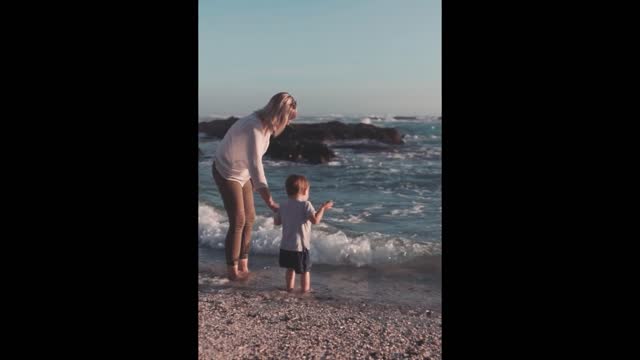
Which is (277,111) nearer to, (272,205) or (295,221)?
(272,205)

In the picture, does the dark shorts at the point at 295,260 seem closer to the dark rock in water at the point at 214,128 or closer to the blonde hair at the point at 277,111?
the blonde hair at the point at 277,111

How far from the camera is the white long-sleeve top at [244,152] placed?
152 inches

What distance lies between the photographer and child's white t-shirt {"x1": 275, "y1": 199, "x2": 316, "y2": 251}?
385cm

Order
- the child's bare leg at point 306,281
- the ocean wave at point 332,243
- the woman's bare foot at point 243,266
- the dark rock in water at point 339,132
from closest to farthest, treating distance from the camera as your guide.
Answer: the child's bare leg at point 306,281 < the woman's bare foot at point 243,266 < the ocean wave at point 332,243 < the dark rock in water at point 339,132

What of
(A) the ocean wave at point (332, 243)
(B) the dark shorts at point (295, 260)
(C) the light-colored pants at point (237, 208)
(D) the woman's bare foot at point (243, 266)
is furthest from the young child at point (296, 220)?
(A) the ocean wave at point (332, 243)

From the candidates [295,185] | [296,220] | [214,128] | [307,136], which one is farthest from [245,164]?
[307,136]

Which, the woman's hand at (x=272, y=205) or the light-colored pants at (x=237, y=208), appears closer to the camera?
the woman's hand at (x=272, y=205)

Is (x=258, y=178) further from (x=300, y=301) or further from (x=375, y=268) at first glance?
(x=375, y=268)

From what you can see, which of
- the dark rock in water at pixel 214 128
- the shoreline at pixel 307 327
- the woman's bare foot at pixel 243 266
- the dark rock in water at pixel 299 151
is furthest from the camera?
the dark rock in water at pixel 299 151

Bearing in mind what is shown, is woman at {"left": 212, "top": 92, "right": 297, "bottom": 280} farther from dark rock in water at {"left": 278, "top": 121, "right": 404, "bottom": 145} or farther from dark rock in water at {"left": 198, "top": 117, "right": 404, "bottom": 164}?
dark rock in water at {"left": 278, "top": 121, "right": 404, "bottom": 145}

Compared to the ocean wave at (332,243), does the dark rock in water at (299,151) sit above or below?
above

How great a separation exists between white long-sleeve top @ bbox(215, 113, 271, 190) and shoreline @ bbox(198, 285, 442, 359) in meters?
0.94

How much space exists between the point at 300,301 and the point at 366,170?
9.93ft

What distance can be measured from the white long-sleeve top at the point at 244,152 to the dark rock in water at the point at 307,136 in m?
1.28
